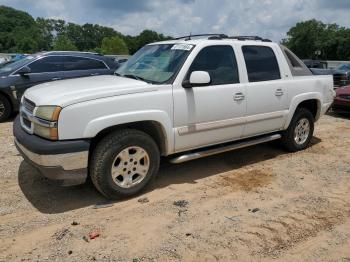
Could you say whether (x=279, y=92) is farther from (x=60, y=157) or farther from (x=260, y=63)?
(x=60, y=157)

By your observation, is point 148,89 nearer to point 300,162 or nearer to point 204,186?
point 204,186

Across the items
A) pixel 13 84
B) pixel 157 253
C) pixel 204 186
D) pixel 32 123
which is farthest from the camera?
pixel 13 84

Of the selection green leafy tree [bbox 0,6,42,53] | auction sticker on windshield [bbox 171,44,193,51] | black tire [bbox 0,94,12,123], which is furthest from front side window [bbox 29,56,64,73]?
green leafy tree [bbox 0,6,42,53]

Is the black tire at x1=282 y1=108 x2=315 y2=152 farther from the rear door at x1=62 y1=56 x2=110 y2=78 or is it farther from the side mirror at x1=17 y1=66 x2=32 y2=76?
the side mirror at x1=17 y1=66 x2=32 y2=76

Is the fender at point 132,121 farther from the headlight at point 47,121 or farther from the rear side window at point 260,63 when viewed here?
the rear side window at point 260,63

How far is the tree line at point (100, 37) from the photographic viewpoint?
224ft

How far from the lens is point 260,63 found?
5469mm

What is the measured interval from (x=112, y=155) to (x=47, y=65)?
18.9 feet

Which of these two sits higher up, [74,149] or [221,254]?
[74,149]

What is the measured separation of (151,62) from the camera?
16.3ft

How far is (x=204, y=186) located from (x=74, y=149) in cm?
184

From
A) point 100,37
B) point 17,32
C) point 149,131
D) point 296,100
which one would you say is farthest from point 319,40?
point 149,131

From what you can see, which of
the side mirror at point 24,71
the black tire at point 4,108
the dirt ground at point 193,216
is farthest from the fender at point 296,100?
the black tire at point 4,108

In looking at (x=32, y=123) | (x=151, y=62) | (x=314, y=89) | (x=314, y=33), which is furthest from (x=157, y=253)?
(x=314, y=33)
